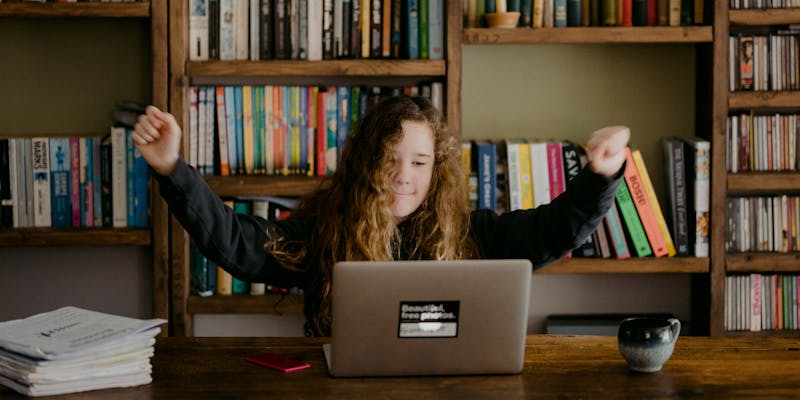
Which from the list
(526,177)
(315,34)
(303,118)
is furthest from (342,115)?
(526,177)

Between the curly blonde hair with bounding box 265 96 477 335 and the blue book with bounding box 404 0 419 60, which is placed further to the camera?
the blue book with bounding box 404 0 419 60

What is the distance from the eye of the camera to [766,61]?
2914mm

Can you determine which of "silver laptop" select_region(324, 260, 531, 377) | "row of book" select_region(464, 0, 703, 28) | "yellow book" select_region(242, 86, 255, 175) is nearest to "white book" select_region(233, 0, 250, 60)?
"yellow book" select_region(242, 86, 255, 175)

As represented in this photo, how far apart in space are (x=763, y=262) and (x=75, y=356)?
2.08m

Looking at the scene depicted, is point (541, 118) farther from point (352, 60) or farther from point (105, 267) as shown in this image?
point (105, 267)

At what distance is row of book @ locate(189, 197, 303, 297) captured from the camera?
295 centimetres

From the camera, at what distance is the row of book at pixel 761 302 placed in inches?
117

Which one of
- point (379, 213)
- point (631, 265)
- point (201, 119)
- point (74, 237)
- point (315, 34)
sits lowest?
point (631, 265)

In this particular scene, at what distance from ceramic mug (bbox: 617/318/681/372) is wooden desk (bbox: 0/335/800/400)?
0.02m

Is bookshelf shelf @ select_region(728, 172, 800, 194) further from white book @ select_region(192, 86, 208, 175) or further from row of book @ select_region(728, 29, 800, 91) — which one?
white book @ select_region(192, 86, 208, 175)

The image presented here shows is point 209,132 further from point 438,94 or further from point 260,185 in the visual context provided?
point 438,94

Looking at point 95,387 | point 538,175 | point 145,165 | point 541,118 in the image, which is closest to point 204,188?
point 95,387

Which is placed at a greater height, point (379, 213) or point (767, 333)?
point (379, 213)

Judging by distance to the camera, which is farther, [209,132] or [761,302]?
[761,302]
